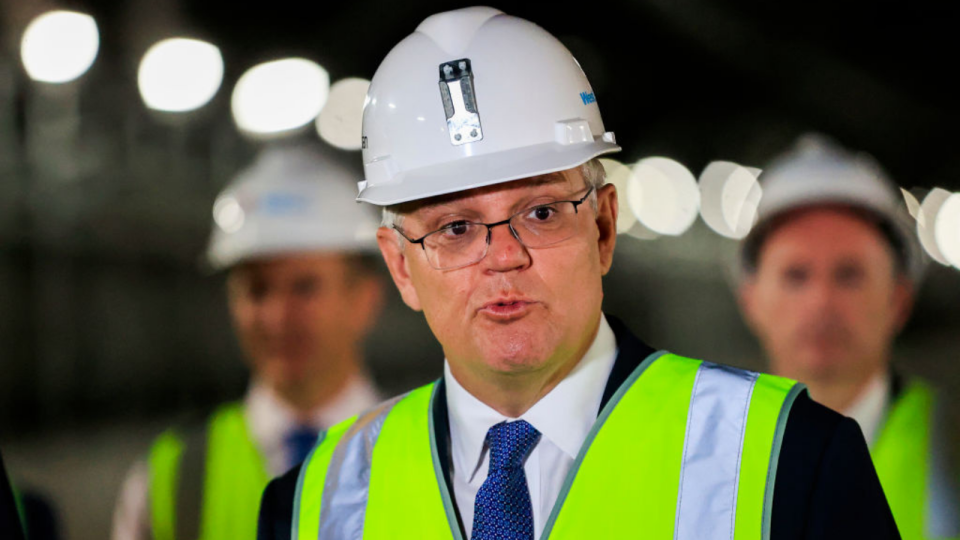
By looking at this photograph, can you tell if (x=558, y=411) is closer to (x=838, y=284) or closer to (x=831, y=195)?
(x=838, y=284)

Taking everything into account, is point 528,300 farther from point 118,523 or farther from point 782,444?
point 118,523

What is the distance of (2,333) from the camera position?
6.52 meters

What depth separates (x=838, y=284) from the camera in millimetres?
4254

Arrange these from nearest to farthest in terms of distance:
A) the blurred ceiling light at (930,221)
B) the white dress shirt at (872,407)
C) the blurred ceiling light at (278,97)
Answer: the white dress shirt at (872,407), the blurred ceiling light at (930,221), the blurred ceiling light at (278,97)

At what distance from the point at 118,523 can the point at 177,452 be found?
0.44 metres

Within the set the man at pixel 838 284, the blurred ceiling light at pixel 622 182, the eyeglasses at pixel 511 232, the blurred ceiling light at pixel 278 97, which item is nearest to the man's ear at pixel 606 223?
the eyeglasses at pixel 511 232

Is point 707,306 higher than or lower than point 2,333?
lower

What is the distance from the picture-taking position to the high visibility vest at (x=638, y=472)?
1604 mm

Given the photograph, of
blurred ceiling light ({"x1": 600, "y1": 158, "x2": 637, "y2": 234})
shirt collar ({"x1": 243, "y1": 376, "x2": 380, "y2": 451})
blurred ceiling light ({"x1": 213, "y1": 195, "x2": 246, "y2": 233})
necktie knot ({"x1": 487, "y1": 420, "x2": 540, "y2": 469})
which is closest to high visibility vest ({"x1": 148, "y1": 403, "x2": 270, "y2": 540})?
shirt collar ({"x1": 243, "y1": 376, "x2": 380, "y2": 451})

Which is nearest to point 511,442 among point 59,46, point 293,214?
point 293,214

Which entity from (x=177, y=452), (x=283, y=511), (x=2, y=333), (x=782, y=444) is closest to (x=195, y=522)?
(x=177, y=452)

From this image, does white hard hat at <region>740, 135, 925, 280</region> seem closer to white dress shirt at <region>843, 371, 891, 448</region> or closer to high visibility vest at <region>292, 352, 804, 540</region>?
white dress shirt at <region>843, 371, 891, 448</region>

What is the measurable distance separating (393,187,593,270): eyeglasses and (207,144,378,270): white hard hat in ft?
9.71

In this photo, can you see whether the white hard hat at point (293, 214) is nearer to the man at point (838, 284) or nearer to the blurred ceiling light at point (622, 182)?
the man at point (838, 284)
